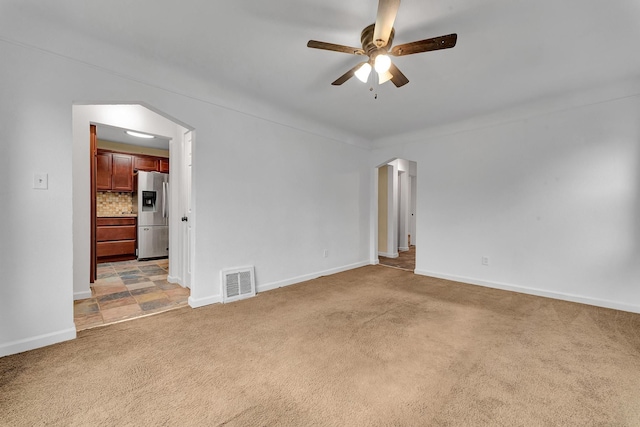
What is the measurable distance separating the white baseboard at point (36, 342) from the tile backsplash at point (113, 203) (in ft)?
14.9

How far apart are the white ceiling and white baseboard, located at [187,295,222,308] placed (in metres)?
2.33

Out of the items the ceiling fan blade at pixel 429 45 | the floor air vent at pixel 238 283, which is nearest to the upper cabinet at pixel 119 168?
the floor air vent at pixel 238 283

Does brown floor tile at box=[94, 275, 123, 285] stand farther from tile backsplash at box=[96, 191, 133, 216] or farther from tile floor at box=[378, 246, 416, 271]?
tile floor at box=[378, 246, 416, 271]

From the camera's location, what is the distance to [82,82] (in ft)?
7.42

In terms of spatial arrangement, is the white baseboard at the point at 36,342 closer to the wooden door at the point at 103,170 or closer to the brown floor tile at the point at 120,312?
the brown floor tile at the point at 120,312

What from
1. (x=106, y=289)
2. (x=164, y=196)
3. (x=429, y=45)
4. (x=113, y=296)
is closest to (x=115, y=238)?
(x=164, y=196)

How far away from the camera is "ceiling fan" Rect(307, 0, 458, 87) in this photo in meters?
1.61

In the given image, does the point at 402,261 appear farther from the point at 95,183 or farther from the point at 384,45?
the point at 95,183

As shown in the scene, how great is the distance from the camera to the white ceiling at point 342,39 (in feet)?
6.11

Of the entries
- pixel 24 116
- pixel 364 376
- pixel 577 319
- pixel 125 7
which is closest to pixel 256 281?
pixel 364 376

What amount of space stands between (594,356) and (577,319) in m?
0.89

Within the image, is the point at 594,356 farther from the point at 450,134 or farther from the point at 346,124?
the point at 346,124

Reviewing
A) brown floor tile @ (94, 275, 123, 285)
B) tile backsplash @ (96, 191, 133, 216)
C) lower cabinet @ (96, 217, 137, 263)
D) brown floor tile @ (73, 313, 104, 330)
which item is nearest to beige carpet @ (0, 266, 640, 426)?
brown floor tile @ (73, 313, 104, 330)

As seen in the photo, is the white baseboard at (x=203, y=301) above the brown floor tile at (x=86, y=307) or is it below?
above
